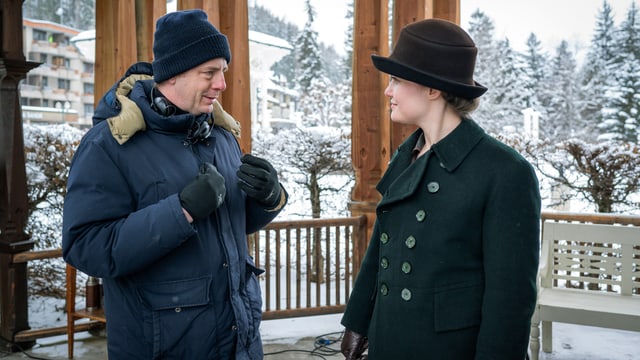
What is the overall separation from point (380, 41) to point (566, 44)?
1145 centimetres

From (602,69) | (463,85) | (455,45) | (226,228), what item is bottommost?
(226,228)

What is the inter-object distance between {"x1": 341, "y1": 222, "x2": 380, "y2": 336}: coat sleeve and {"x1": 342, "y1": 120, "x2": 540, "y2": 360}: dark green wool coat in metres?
0.12

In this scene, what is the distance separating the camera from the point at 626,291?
3711mm

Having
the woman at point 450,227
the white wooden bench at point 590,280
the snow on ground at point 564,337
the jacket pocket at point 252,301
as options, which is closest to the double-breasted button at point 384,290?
the woman at point 450,227

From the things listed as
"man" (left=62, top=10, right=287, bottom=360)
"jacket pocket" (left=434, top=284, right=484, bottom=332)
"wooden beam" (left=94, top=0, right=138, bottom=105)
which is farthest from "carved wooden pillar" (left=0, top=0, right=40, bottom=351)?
"jacket pocket" (left=434, top=284, right=484, bottom=332)

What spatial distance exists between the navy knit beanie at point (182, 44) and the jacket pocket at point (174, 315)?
610 mm

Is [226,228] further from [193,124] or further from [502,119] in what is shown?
[502,119]

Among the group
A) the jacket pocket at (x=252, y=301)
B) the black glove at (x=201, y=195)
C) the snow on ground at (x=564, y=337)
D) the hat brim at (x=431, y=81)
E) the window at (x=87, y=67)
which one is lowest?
the snow on ground at (x=564, y=337)

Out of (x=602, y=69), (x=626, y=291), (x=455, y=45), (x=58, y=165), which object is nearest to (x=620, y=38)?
(x=602, y=69)

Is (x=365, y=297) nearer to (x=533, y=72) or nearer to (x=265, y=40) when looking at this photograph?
(x=265, y=40)

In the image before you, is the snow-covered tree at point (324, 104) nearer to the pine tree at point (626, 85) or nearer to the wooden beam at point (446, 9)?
the pine tree at point (626, 85)

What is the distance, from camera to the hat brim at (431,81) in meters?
1.45

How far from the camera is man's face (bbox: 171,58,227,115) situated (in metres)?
1.61

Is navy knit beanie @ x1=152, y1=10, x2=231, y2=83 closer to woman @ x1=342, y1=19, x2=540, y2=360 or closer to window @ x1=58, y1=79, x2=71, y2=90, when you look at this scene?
woman @ x1=342, y1=19, x2=540, y2=360
